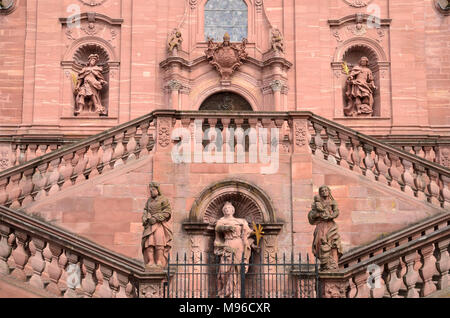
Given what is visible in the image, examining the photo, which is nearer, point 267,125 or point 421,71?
point 267,125

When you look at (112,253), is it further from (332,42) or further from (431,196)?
(332,42)

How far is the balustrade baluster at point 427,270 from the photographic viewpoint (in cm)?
1115

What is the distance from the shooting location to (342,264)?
41.4 ft

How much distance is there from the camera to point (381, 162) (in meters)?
14.8

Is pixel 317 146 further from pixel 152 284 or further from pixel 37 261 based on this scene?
pixel 37 261

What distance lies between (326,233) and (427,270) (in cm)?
167

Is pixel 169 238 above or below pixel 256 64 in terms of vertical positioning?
below

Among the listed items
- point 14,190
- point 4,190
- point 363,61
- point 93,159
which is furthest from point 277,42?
point 4,190

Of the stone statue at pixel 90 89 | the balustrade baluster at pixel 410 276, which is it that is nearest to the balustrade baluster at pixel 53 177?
the balustrade baluster at pixel 410 276

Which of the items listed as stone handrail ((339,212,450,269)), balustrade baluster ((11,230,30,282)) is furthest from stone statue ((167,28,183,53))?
balustrade baluster ((11,230,30,282))

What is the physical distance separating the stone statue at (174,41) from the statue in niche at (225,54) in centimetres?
89

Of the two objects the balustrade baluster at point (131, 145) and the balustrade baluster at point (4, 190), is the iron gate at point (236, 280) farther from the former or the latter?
the balustrade baluster at point (4, 190)
